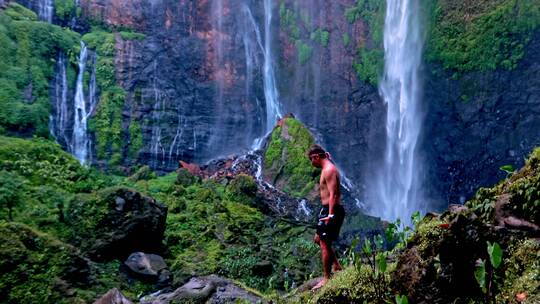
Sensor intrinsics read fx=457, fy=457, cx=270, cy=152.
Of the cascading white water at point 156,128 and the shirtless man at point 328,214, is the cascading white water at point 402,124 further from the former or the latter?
the shirtless man at point 328,214

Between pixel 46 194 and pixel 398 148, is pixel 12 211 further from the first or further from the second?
pixel 398 148

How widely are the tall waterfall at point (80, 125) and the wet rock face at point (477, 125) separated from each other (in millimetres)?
14096

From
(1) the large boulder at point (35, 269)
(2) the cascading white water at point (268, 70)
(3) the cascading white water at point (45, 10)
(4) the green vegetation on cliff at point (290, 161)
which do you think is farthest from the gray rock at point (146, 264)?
(3) the cascading white water at point (45, 10)

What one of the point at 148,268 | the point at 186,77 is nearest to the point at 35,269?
the point at 148,268

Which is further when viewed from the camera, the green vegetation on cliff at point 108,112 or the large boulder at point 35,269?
the green vegetation on cliff at point 108,112

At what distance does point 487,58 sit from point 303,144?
7.83 metres

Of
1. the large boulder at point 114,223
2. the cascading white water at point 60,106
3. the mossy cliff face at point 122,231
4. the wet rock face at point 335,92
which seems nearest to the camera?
the mossy cliff face at point 122,231

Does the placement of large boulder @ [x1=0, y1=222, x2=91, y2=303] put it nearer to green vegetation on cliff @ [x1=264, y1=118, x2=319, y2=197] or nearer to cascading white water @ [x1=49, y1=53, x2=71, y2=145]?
green vegetation on cliff @ [x1=264, y1=118, x2=319, y2=197]

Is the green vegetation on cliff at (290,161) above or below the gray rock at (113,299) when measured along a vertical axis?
above

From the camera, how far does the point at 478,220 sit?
277 cm

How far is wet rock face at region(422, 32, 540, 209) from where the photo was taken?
55.3 ft

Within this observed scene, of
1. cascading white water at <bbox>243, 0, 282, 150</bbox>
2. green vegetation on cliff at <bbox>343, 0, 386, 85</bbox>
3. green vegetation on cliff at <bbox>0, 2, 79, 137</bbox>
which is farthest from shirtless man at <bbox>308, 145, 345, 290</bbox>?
green vegetation on cliff at <bbox>343, 0, 386, 85</bbox>

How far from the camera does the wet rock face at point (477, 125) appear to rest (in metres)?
16.8

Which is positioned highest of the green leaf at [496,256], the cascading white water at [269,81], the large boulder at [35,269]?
the cascading white water at [269,81]
